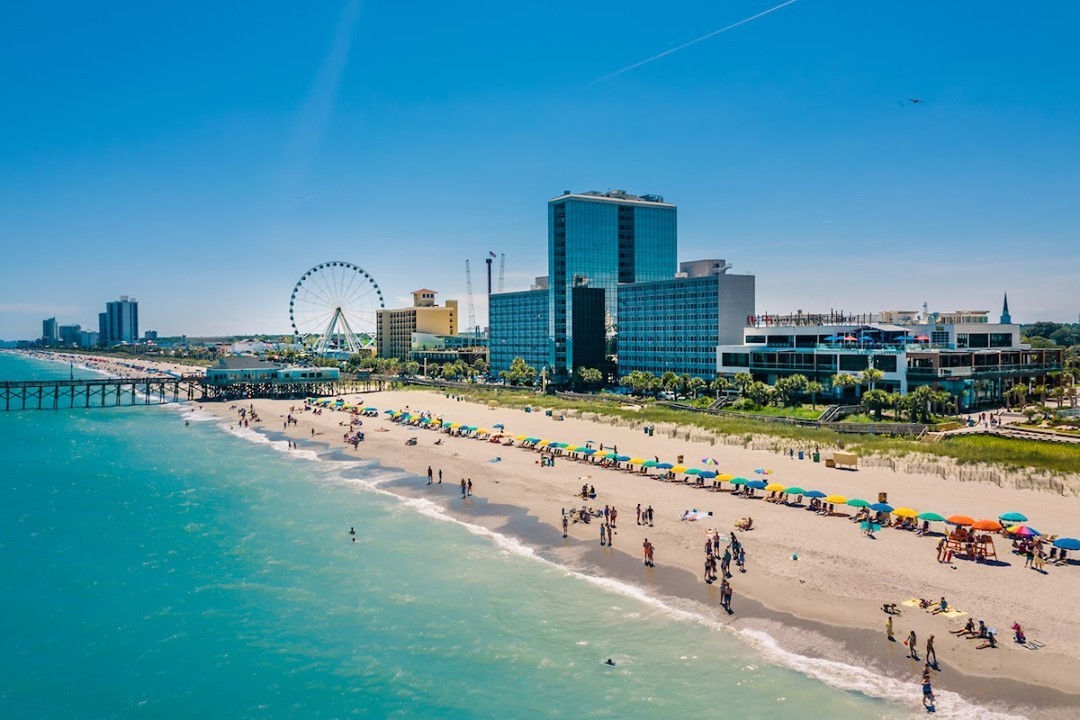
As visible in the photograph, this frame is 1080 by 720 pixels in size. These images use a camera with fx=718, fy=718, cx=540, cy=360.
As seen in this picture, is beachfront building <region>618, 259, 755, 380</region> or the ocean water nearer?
the ocean water

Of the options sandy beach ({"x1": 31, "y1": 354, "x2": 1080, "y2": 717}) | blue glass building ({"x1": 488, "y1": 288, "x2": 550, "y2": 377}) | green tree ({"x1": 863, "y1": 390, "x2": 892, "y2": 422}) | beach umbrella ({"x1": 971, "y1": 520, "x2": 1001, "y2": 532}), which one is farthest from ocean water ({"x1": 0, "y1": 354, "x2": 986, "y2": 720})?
blue glass building ({"x1": 488, "y1": 288, "x2": 550, "y2": 377})

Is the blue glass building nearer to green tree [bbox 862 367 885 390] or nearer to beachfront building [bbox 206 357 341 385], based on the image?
beachfront building [bbox 206 357 341 385]

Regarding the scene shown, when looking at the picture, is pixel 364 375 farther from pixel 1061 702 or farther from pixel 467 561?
pixel 1061 702

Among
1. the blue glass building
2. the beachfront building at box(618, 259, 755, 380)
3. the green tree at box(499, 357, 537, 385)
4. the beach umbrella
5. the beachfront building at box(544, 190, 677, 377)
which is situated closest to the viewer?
the beach umbrella

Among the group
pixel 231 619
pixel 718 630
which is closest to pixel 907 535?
pixel 718 630

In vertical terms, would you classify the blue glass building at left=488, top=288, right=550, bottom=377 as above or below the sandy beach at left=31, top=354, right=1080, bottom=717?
above

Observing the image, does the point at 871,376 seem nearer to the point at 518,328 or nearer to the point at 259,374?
the point at 518,328

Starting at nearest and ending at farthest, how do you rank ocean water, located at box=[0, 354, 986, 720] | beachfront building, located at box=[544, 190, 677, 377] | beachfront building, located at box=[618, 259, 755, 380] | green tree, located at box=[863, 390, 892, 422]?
ocean water, located at box=[0, 354, 986, 720]
green tree, located at box=[863, 390, 892, 422]
beachfront building, located at box=[618, 259, 755, 380]
beachfront building, located at box=[544, 190, 677, 377]
